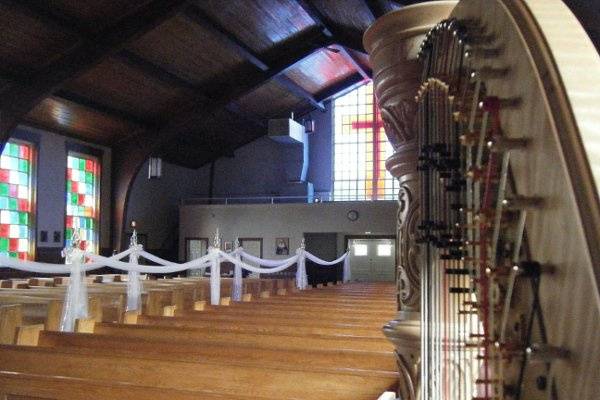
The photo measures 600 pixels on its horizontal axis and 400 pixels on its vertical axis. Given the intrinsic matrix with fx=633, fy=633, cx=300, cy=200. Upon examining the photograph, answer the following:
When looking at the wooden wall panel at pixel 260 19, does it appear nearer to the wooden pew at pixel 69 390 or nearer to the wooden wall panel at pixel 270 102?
the wooden wall panel at pixel 270 102

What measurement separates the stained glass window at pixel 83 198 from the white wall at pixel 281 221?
9.77 feet

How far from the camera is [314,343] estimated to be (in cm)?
311

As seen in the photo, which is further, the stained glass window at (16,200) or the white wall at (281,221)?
the white wall at (281,221)

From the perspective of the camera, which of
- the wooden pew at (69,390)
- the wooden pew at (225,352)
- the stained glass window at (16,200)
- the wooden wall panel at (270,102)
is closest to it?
the wooden pew at (69,390)

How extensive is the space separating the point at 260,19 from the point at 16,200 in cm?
567

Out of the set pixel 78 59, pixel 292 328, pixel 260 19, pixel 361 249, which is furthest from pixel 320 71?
pixel 292 328

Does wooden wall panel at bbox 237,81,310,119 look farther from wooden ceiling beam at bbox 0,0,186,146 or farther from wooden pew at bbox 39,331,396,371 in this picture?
wooden pew at bbox 39,331,396,371

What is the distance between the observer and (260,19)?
1173 cm

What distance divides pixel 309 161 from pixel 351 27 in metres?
5.22

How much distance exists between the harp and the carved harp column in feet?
0.46

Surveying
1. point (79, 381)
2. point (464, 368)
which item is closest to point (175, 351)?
point (79, 381)

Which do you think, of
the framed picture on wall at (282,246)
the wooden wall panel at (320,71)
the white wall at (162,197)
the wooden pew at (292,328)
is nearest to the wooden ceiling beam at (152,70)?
the wooden wall panel at (320,71)

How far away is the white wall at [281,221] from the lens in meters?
15.3

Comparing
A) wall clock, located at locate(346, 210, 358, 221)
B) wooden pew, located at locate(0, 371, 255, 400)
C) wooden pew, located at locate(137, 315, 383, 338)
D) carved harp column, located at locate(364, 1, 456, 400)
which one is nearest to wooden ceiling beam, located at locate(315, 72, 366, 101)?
wall clock, located at locate(346, 210, 358, 221)
